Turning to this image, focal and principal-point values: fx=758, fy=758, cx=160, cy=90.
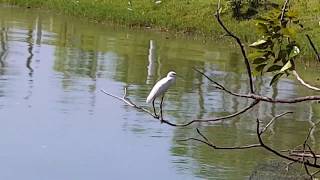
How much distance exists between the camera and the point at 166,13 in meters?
21.5

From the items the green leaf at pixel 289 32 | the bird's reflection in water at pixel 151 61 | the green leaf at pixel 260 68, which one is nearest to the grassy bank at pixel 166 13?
the bird's reflection in water at pixel 151 61

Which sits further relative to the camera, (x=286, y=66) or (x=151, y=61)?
(x=151, y=61)

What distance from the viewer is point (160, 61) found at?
563 inches

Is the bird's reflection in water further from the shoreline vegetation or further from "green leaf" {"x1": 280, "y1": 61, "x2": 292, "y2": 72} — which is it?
"green leaf" {"x1": 280, "y1": 61, "x2": 292, "y2": 72}

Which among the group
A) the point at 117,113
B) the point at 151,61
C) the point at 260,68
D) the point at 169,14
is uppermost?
the point at 169,14

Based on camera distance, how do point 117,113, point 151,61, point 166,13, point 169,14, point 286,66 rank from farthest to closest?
1. point 166,13
2. point 169,14
3. point 151,61
4. point 117,113
5. point 286,66

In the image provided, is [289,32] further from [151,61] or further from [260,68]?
[151,61]

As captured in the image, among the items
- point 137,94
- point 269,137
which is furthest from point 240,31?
point 269,137

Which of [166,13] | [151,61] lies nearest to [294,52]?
[151,61]

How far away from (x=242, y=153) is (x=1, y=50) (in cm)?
739

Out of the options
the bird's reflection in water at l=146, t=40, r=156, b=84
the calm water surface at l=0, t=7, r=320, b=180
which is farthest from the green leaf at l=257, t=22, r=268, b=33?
the bird's reflection in water at l=146, t=40, r=156, b=84

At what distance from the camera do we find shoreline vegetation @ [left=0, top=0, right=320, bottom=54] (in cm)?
1911

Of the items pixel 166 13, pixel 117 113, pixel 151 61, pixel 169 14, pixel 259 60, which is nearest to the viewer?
pixel 259 60

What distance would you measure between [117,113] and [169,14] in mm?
12378
